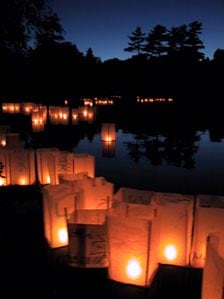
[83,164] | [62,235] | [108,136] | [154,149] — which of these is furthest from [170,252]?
[108,136]

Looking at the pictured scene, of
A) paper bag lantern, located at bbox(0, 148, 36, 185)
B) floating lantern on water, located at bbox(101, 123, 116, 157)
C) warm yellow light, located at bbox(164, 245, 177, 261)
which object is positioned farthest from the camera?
floating lantern on water, located at bbox(101, 123, 116, 157)

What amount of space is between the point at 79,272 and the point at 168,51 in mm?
25980

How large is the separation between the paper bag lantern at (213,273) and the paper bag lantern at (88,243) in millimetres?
848

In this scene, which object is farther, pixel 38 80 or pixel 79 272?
pixel 38 80

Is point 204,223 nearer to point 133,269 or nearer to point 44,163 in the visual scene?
point 133,269

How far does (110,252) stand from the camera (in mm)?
2316

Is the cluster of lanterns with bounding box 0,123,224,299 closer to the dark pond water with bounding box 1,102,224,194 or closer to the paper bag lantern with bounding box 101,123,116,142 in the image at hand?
the dark pond water with bounding box 1,102,224,194

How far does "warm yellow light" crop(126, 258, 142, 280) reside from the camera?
2.28 metres

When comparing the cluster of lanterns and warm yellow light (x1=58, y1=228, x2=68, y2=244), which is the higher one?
the cluster of lanterns

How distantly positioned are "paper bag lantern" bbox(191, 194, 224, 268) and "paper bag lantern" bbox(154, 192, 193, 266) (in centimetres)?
6

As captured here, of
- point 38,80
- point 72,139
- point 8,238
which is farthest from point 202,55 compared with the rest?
point 8,238

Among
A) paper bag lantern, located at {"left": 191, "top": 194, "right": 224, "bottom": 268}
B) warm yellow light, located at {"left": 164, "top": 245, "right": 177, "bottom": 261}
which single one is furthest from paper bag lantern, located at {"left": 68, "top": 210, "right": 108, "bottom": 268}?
paper bag lantern, located at {"left": 191, "top": 194, "right": 224, "bottom": 268}

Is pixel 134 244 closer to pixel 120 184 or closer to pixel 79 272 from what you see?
pixel 79 272

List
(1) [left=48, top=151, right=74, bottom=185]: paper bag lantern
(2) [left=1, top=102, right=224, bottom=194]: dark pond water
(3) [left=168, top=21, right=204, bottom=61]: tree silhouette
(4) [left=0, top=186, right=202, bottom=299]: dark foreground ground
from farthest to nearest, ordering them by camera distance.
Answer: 1. (3) [left=168, top=21, right=204, bottom=61]: tree silhouette
2. (2) [left=1, top=102, right=224, bottom=194]: dark pond water
3. (1) [left=48, top=151, right=74, bottom=185]: paper bag lantern
4. (4) [left=0, top=186, right=202, bottom=299]: dark foreground ground
